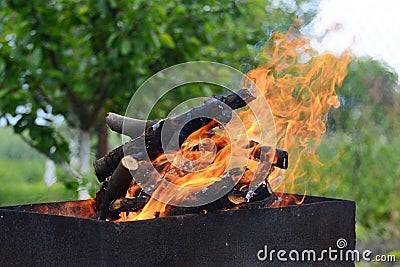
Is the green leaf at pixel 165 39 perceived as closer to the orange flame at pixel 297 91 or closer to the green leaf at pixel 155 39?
the green leaf at pixel 155 39

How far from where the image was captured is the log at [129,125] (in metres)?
2.24

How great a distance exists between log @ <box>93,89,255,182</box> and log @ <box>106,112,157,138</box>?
0.11 m

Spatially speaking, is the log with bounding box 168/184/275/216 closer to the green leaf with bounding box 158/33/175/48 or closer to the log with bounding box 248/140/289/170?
the log with bounding box 248/140/289/170

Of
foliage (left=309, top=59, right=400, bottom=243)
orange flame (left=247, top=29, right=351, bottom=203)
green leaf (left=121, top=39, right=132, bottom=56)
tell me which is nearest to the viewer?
Answer: orange flame (left=247, top=29, right=351, bottom=203)

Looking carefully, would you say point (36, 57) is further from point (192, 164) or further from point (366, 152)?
point (366, 152)

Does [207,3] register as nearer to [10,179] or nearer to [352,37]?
[352,37]

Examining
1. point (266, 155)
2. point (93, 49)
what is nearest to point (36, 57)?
point (93, 49)

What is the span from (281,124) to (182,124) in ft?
2.06

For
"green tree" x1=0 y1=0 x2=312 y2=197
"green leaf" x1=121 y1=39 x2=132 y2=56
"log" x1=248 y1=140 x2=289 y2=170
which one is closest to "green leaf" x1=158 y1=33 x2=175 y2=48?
"green tree" x1=0 y1=0 x2=312 y2=197

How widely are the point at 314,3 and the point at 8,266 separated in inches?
106

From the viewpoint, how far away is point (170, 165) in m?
2.13

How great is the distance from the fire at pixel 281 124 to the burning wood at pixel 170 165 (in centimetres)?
2

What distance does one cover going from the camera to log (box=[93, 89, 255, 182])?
6.81 ft

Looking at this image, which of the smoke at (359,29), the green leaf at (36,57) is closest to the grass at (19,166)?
the green leaf at (36,57)
